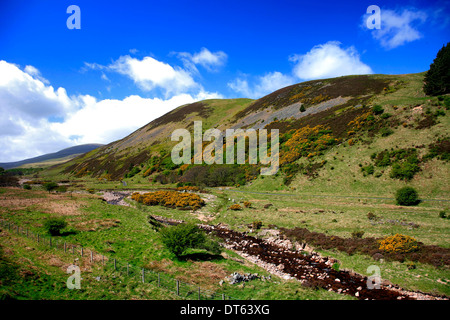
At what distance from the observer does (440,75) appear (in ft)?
172

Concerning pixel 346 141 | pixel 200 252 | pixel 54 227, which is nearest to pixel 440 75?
pixel 346 141

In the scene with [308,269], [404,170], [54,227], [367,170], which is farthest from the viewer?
[367,170]

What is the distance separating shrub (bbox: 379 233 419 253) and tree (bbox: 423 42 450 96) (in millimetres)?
53585

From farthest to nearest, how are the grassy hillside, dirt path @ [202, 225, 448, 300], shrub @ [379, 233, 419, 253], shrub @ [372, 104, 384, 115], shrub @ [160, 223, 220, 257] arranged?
shrub @ [372, 104, 384, 115]
shrub @ [160, 223, 220, 257]
shrub @ [379, 233, 419, 253]
the grassy hillside
dirt path @ [202, 225, 448, 300]

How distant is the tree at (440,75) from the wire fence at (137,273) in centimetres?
6942

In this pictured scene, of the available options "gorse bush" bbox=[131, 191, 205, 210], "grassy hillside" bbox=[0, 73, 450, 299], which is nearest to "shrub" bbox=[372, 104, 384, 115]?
"grassy hillside" bbox=[0, 73, 450, 299]

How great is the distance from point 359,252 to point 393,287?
5.10 metres

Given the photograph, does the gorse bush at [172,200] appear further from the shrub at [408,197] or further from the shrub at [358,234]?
the shrub at [408,197]

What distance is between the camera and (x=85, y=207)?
35.4 metres

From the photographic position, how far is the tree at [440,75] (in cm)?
5106

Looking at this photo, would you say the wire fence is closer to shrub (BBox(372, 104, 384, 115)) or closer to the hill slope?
the hill slope

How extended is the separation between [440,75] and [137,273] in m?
75.4

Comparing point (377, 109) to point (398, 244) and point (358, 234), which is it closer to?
point (358, 234)

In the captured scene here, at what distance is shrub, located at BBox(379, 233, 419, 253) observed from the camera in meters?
18.2
